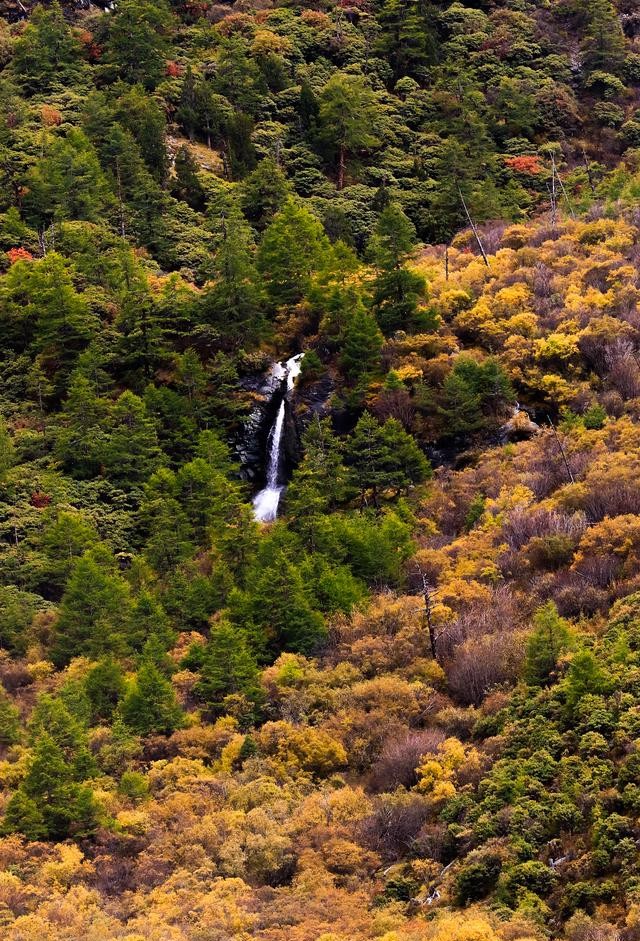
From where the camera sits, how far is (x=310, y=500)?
152 ft

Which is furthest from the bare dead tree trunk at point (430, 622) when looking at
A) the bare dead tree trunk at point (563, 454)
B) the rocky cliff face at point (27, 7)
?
the rocky cliff face at point (27, 7)

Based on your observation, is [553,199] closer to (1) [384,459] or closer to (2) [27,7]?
(1) [384,459]

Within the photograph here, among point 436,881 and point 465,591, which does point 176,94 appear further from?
point 436,881

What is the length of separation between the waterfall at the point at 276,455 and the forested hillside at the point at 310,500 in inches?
7.2

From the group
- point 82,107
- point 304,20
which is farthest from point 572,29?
point 82,107

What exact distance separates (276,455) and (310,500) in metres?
11.8

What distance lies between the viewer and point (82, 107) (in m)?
79.9

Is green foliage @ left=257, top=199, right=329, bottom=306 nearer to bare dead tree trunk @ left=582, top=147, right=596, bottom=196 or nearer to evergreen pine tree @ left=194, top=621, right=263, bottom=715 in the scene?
bare dead tree trunk @ left=582, top=147, right=596, bottom=196

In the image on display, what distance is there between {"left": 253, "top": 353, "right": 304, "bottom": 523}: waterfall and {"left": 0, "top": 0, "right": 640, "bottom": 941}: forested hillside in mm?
184

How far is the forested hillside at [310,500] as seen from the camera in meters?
29.0

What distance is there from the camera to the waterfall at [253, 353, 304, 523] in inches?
2199

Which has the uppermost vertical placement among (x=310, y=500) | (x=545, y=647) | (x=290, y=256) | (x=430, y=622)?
(x=290, y=256)

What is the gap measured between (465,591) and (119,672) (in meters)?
11.8

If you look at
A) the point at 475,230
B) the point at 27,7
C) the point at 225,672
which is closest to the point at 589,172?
the point at 475,230
